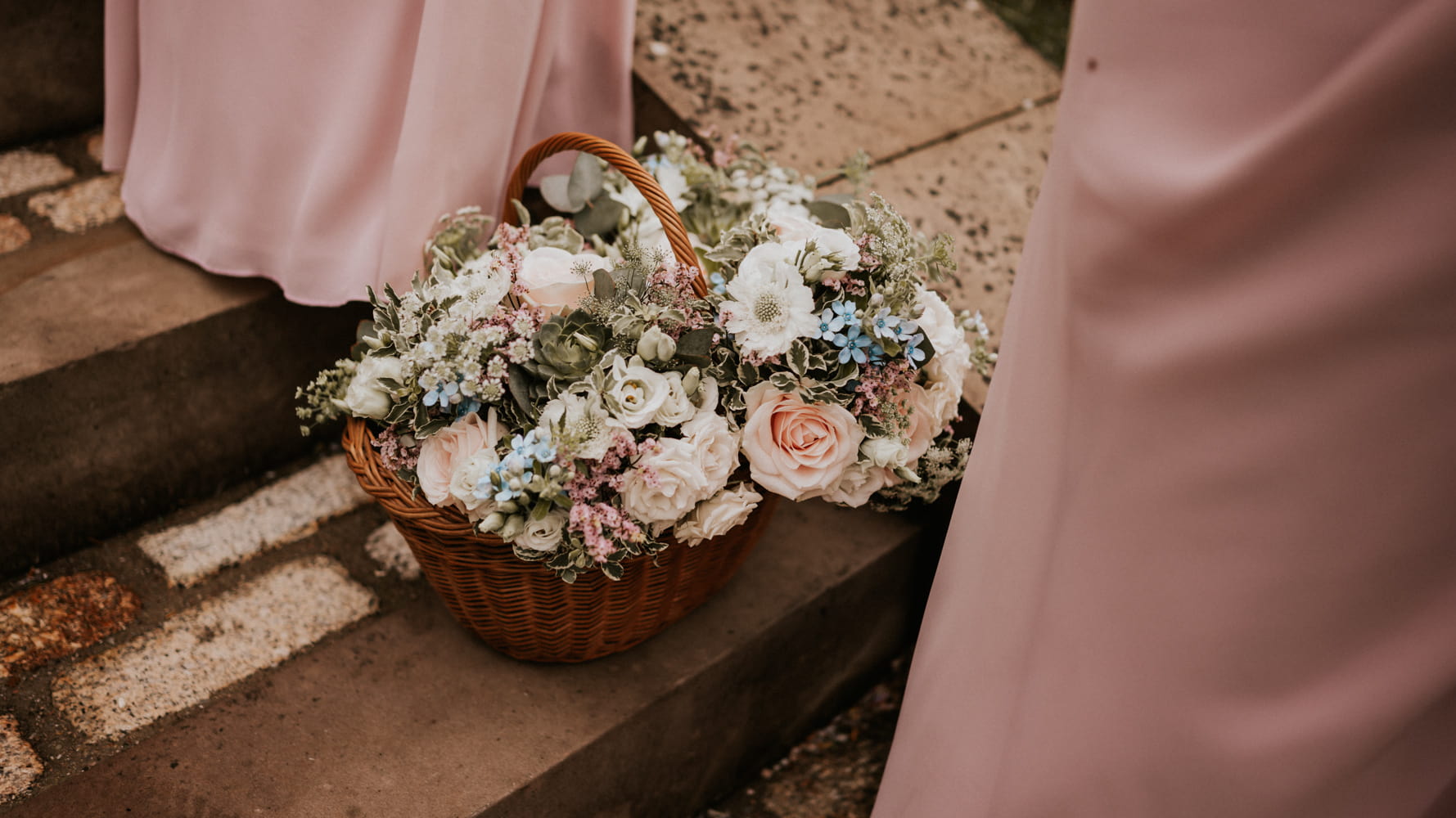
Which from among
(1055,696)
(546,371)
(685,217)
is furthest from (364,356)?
(1055,696)

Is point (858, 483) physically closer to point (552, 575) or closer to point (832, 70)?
point (552, 575)

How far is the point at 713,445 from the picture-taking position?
104 centimetres

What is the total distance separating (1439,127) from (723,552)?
0.84 metres

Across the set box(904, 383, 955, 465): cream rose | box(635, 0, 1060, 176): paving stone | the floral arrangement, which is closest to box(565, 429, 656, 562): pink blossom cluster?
the floral arrangement

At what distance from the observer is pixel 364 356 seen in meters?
1.12

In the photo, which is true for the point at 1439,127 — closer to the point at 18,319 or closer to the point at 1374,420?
the point at 1374,420

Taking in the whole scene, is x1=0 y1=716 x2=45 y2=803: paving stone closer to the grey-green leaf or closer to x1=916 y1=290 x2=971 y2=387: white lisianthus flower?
the grey-green leaf

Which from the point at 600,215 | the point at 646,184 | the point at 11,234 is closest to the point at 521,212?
the point at 600,215

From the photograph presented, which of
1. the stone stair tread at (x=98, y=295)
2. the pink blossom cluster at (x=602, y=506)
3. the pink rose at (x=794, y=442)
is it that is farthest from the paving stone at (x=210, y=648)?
the pink rose at (x=794, y=442)

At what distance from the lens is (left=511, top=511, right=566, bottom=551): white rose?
3.29 ft

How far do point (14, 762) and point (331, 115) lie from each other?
0.93 m

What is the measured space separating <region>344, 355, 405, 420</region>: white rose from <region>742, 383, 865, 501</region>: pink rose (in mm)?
391

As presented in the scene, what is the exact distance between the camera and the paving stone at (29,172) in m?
1.68

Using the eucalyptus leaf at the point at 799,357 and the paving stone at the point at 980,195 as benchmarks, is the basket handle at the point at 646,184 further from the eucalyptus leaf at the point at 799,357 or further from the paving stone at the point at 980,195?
the paving stone at the point at 980,195
